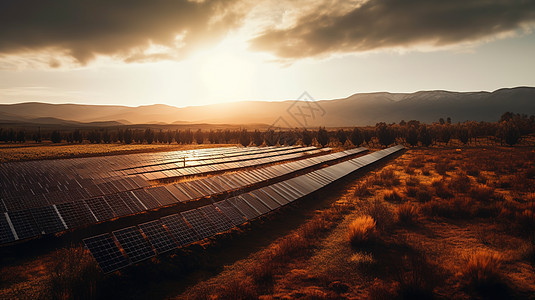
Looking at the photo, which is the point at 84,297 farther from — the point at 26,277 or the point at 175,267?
the point at 26,277

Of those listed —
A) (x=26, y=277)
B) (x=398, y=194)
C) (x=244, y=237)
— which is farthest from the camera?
(x=398, y=194)

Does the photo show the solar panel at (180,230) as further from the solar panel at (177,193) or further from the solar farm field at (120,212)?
the solar panel at (177,193)

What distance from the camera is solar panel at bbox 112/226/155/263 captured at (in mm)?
6664

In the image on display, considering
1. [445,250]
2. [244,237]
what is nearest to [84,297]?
[244,237]

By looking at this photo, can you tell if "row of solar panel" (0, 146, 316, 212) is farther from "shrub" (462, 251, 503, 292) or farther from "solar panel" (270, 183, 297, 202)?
"shrub" (462, 251, 503, 292)

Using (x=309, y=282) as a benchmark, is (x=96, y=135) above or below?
above

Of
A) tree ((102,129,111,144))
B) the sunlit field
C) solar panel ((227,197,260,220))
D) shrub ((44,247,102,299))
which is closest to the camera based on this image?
shrub ((44,247,102,299))

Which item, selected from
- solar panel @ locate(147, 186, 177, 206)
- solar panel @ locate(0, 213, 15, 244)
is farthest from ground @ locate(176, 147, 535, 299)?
solar panel @ locate(0, 213, 15, 244)

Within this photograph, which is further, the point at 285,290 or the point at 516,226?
the point at 516,226

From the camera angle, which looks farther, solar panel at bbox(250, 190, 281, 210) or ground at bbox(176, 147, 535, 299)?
solar panel at bbox(250, 190, 281, 210)

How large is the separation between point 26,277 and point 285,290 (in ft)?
23.3

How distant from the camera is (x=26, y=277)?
6703mm

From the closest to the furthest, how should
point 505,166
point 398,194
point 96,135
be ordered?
point 398,194 < point 505,166 < point 96,135

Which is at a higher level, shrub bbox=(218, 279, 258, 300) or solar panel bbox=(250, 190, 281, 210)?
solar panel bbox=(250, 190, 281, 210)
